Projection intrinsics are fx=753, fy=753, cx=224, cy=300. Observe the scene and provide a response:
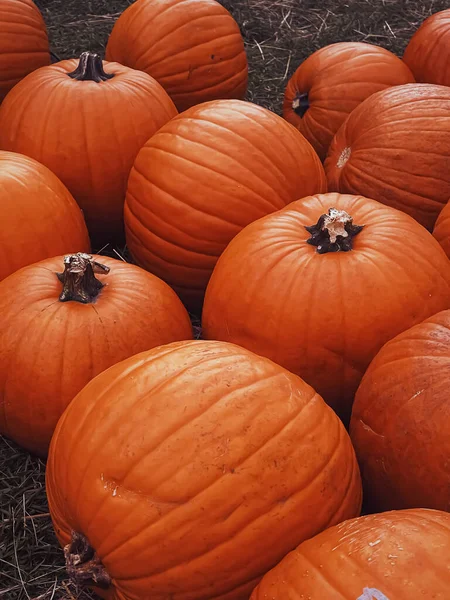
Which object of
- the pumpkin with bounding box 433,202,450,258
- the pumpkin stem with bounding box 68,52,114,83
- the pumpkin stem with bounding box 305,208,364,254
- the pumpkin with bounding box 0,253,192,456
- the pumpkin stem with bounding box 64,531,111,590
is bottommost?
the pumpkin stem with bounding box 64,531,111,590

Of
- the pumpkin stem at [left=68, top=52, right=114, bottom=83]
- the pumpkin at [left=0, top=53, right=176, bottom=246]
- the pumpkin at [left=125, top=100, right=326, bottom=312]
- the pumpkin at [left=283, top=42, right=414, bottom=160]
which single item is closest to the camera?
the pumpkin at [left=125, top=100, right=326, bottom=312]

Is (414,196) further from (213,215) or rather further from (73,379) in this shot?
(73,379)

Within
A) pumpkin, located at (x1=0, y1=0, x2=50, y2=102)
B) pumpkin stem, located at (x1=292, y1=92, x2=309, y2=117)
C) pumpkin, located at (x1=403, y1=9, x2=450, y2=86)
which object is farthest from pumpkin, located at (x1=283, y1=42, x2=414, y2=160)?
pumpkin, located at (x1=0, y1=0, x2=50, y2=102)

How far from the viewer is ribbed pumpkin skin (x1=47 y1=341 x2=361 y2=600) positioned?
1719mm

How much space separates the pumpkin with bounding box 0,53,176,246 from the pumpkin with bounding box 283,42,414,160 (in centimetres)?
96

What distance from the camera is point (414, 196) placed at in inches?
126

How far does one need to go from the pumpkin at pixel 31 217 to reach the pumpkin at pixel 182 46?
4.58ft

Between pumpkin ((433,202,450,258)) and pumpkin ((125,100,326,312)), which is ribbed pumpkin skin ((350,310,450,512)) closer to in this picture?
pumpkin ((433,202,450,258))

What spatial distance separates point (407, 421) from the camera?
203 cm

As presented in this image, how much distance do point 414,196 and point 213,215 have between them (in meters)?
0.90

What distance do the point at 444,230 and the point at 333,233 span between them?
65cm

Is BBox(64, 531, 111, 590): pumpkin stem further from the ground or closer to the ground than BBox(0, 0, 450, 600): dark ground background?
closer to the ground

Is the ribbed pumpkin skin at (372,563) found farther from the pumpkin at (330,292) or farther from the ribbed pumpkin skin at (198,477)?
the pumpkin at (330,292)

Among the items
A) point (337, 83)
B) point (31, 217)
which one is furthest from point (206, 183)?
point (337, 83)
